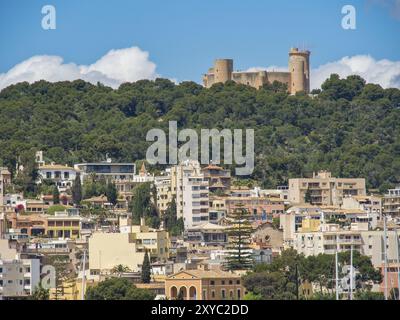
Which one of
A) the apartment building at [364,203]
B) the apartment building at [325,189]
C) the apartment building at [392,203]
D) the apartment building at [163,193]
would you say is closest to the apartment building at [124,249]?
the apartment building at [163,193]

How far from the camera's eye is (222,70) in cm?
7600

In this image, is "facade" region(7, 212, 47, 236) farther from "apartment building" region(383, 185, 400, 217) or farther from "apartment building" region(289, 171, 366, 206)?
"apartment building" region(383, 185, 400, 217)

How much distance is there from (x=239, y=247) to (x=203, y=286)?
9.24 meters

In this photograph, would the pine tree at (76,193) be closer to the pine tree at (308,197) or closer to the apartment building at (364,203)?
the pine tree at (308,197)

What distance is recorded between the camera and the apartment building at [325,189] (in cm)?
5584

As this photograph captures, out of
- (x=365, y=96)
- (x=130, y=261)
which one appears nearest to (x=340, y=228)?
(x=130, y=261)

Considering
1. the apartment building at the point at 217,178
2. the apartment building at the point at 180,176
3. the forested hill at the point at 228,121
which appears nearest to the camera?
the apartment building at the point at 180,176

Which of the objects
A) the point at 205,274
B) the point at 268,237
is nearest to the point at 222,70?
the point at 268,237

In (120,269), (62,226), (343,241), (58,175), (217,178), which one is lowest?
(120,269)

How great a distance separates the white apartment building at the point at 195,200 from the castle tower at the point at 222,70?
22193mm

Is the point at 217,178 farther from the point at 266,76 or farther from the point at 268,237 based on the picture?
the point at 266,76

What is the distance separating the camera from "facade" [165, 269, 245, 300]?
31.4m
